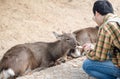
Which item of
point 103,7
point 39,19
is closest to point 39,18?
point 39,19

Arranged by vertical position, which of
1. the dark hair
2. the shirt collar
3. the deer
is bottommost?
the deer

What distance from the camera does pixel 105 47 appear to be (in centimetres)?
602

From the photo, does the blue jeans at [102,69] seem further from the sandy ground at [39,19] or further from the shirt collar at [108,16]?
the sandy ground at [39,19]

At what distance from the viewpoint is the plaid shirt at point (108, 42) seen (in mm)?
5934

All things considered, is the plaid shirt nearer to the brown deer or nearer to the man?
the man

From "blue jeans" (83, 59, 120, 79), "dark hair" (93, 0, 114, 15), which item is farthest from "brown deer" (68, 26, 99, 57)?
"dark hair" (93, 0, 114, 15)

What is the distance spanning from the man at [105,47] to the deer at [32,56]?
259cm

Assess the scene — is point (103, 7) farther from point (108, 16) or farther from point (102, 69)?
point (102, 69)

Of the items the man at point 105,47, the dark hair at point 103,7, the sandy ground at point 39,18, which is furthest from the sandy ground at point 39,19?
the dark hair at point 103,7

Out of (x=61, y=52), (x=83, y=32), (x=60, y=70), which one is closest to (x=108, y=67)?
(x=60, y=70)

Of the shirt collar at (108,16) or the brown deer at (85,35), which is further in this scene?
the brown deer at (85,35)

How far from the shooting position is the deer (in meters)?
8.86

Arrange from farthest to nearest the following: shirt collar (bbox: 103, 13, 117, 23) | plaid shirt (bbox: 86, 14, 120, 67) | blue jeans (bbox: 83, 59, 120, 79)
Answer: blue jeans (bbox: 83, 59, 120, 79)
shirt collar (bbox: 103, 13, 117, 23)
plaid shirt (bbox: 86, 14, 120, 67)

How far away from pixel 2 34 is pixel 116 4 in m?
5.37
